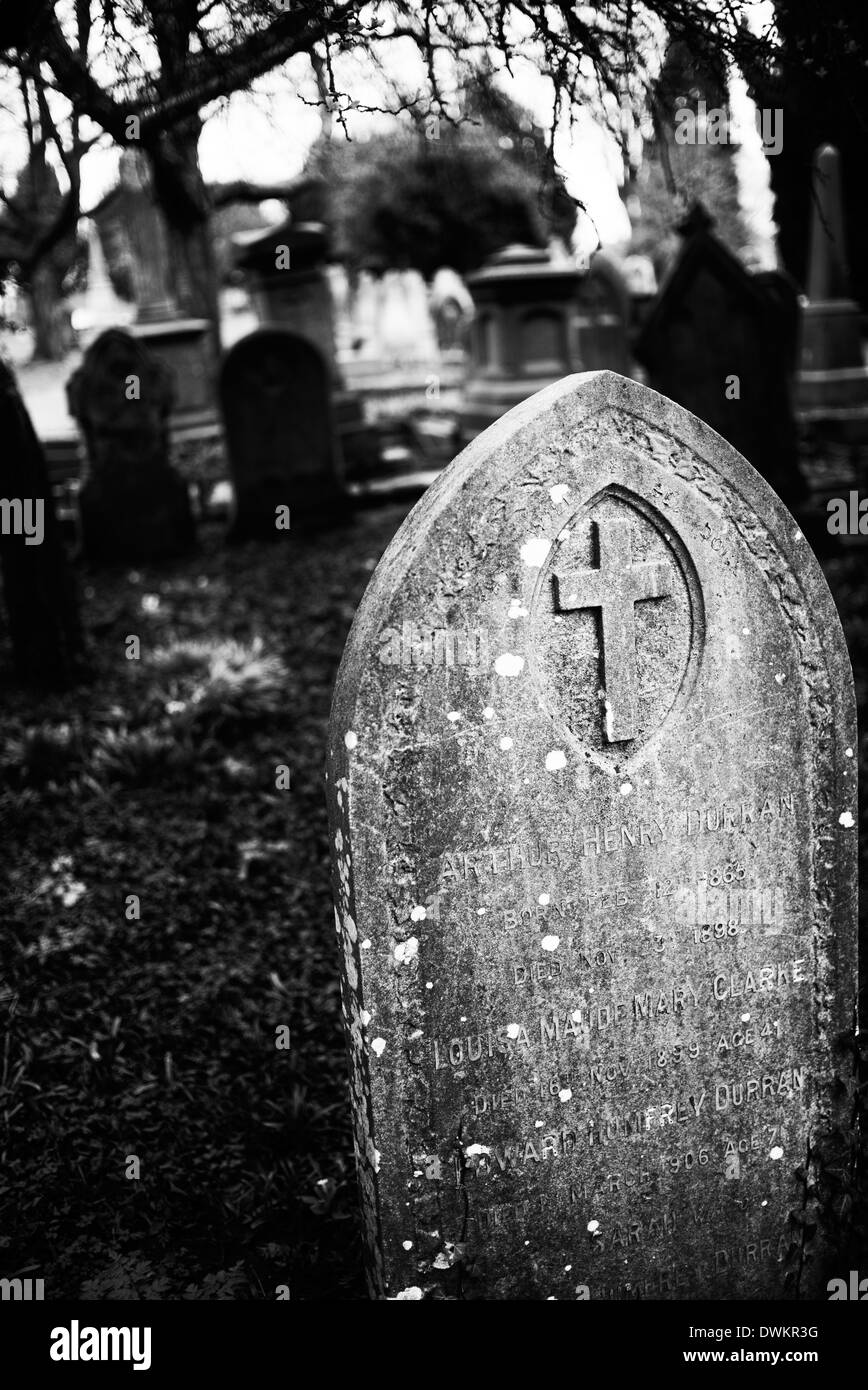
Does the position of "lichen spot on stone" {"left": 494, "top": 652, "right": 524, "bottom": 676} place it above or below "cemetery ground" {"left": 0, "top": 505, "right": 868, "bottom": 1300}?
above

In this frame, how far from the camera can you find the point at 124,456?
9.12 meters

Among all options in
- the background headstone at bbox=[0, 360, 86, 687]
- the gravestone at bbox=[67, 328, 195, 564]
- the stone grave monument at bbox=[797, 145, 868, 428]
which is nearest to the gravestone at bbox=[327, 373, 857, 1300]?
the background headstone at bbox=[0, 360, 86, 687]

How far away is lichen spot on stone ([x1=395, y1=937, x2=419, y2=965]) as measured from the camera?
2264 millimetres

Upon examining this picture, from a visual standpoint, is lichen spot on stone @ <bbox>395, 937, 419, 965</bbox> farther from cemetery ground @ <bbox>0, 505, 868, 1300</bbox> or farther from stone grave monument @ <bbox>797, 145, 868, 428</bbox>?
stone grave monument @ <bbox>797, 145, 868, 428</bbox>

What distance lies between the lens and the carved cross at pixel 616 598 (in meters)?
2.23

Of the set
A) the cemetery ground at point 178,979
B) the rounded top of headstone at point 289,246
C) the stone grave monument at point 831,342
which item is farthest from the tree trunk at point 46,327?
the cemetery ground at point 178,979

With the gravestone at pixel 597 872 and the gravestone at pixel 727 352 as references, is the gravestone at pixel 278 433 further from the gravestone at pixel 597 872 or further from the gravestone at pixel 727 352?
the gravestone at pixel 597 872

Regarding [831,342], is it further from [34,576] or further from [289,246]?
[34,576]

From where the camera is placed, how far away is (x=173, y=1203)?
3104 millimetres

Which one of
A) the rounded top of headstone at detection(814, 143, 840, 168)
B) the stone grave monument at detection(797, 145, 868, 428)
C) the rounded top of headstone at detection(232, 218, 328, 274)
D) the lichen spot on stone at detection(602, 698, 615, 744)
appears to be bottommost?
the lichen spot on stone at detection(602, 698, 615, 744)

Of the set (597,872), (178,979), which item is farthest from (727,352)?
(597,872)

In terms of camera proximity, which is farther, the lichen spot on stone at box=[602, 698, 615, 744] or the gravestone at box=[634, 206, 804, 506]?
the gravestone at box=[634, 206, 804, 506]

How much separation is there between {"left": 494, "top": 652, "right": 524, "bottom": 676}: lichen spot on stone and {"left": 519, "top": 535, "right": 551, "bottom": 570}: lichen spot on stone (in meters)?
0.17
